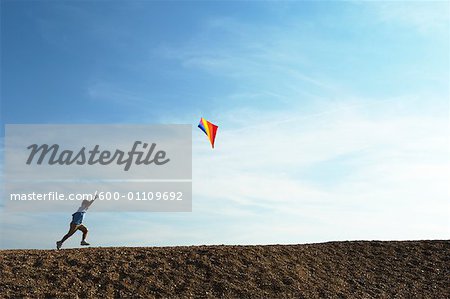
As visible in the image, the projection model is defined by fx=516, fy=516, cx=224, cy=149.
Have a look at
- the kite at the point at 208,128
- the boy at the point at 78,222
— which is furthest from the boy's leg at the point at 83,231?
the kite at the point at 208,128

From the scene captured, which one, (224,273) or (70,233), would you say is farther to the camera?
(70,233)

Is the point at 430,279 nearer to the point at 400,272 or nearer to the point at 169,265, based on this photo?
the point at 400,272

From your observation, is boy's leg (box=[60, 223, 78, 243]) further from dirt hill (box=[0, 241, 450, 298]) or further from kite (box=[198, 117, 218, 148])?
kite (box=[198, 117, 218, 148])

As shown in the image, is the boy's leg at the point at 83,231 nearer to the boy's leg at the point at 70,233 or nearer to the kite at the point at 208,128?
the boy's leg at the point at 70,233

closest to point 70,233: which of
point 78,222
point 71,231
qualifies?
point 71,231

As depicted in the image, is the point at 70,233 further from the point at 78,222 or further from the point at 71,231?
the point at 78,222

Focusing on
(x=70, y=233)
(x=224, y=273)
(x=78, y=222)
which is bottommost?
(x=224, y=273)

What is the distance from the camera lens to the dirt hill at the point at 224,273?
12.9 m

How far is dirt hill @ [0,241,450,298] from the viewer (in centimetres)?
1293

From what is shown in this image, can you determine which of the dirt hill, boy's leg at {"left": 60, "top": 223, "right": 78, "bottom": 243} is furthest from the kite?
boy's leg at {"left": 60, "top": 223, "right": 78, "bottom": 243}

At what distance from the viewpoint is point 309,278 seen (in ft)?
49.4

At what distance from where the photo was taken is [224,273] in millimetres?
14266

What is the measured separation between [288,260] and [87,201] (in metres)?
6.39

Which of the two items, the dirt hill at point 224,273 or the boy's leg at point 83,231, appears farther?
the boy's leg at point 83,231
